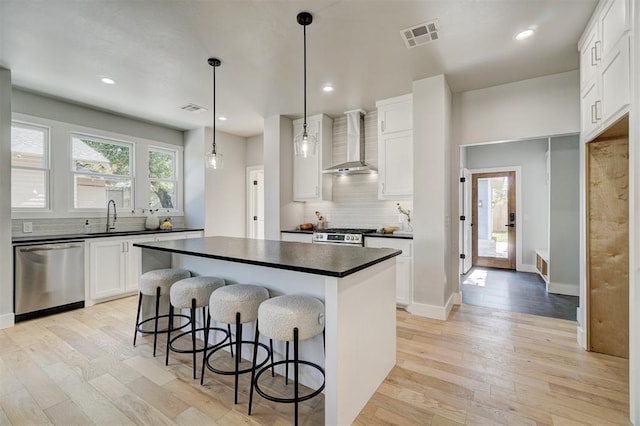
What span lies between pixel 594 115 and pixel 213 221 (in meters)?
5.34

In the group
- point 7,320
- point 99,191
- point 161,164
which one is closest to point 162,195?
point 161,164

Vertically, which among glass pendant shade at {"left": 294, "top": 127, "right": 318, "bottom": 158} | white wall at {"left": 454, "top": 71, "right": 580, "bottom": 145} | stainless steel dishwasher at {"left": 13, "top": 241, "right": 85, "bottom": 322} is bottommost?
stainless steel dishwasher at {"left": 13, "top": 241, "right": 85, "bottom": 322}

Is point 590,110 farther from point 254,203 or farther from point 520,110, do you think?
point 254,203

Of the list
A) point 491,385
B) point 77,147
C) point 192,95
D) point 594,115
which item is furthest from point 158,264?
point 594,115

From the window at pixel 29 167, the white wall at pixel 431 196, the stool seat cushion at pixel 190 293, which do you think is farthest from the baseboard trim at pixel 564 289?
the window at pixel 29 167

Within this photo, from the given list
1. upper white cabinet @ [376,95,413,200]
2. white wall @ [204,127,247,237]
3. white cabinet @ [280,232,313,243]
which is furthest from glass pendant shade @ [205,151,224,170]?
white wall @ [204,127,247,237]

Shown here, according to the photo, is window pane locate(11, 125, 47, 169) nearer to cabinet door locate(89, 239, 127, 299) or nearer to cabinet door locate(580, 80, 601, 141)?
cabinet door locate(89, 239, 127, 299)

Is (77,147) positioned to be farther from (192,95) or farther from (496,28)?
(496,28)

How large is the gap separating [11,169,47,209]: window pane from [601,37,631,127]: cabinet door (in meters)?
5.93

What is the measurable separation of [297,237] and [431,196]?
205 centimetres

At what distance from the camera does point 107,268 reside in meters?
4.02

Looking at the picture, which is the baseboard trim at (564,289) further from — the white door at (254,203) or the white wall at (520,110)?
the white door at (254,203)

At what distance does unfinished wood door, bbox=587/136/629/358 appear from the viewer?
8.11 feet

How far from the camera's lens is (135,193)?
16.1 feet
